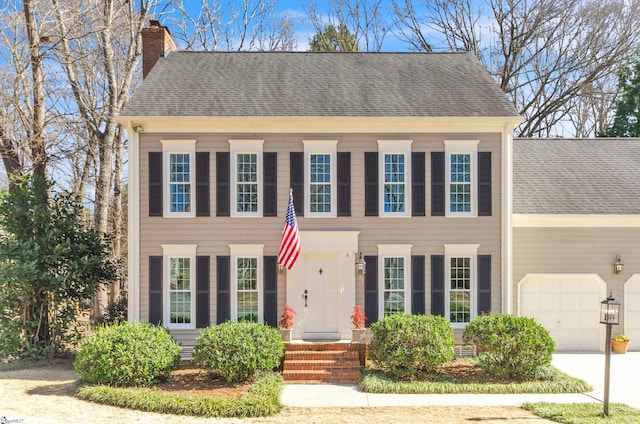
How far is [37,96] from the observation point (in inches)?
698

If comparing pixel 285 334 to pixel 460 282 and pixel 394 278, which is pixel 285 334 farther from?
pixel 460 282

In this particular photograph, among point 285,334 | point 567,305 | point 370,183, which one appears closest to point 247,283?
point 285,334

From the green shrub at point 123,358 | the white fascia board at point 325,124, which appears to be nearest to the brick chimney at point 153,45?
the white fascia board at point 325,124

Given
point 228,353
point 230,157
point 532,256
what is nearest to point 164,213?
point 230,157

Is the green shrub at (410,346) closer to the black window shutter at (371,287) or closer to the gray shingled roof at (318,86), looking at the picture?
the black window shutter at (371,287)

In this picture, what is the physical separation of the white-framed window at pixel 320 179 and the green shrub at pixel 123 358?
5271mm

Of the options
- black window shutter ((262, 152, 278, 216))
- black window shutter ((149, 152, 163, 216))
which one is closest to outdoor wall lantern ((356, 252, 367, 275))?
black window shutter ((262, 152, 278, 216))

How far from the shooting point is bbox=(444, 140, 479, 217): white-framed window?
15.0 metres

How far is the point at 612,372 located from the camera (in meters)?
13.8

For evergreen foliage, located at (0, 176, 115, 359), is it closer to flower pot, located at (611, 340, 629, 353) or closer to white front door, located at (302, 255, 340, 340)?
white front door, located at (302, 255, 340, 340)

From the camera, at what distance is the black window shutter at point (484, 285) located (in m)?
15.0

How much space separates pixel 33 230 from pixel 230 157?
5500mm

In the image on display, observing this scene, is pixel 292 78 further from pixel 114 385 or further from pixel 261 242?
pixel 114 385

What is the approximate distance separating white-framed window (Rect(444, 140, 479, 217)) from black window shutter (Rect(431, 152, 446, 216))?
0.38ft
